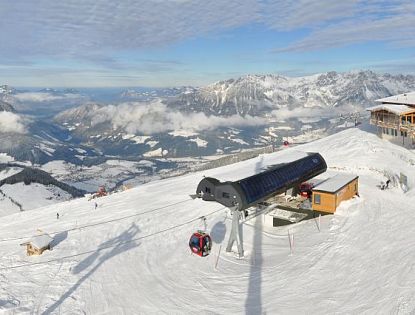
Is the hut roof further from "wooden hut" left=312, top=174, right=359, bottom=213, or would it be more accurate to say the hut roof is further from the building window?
the building window

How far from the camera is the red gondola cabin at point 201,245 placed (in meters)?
31.8

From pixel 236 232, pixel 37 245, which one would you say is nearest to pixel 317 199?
pixel 236 232

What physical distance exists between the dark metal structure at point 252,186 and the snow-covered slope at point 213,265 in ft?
5.27

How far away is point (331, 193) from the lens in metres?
37.8

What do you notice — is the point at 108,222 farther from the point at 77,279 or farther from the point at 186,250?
the point at 77,279

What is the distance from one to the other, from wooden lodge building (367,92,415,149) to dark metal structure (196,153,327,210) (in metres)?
37.7

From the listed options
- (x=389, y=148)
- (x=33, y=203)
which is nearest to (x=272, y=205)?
(x=389, y=148)

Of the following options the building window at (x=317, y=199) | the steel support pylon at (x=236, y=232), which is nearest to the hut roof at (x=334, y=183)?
the building window at (x=317, y=199)

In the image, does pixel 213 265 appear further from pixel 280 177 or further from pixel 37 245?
pixel 37 245

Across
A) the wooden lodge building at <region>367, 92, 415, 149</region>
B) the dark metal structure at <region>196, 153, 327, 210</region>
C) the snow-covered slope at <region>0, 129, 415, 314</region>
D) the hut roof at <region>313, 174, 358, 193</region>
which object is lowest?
the snow-covered slope at <region>0, 129, 415, 314</region>

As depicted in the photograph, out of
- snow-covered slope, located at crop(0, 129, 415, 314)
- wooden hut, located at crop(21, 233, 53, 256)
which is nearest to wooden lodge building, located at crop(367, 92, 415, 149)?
snow-covered slope, located at crop(0, 129, 415, 314)

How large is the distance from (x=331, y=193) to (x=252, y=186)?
9.51m

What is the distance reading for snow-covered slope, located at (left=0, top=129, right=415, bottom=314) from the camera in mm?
23312

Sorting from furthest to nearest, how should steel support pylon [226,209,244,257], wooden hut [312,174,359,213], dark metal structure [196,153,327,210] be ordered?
wooden hut [312,174,359,213]
dark metal structure [196,153,327,210]
steel support pylon [226,209,244,257]
